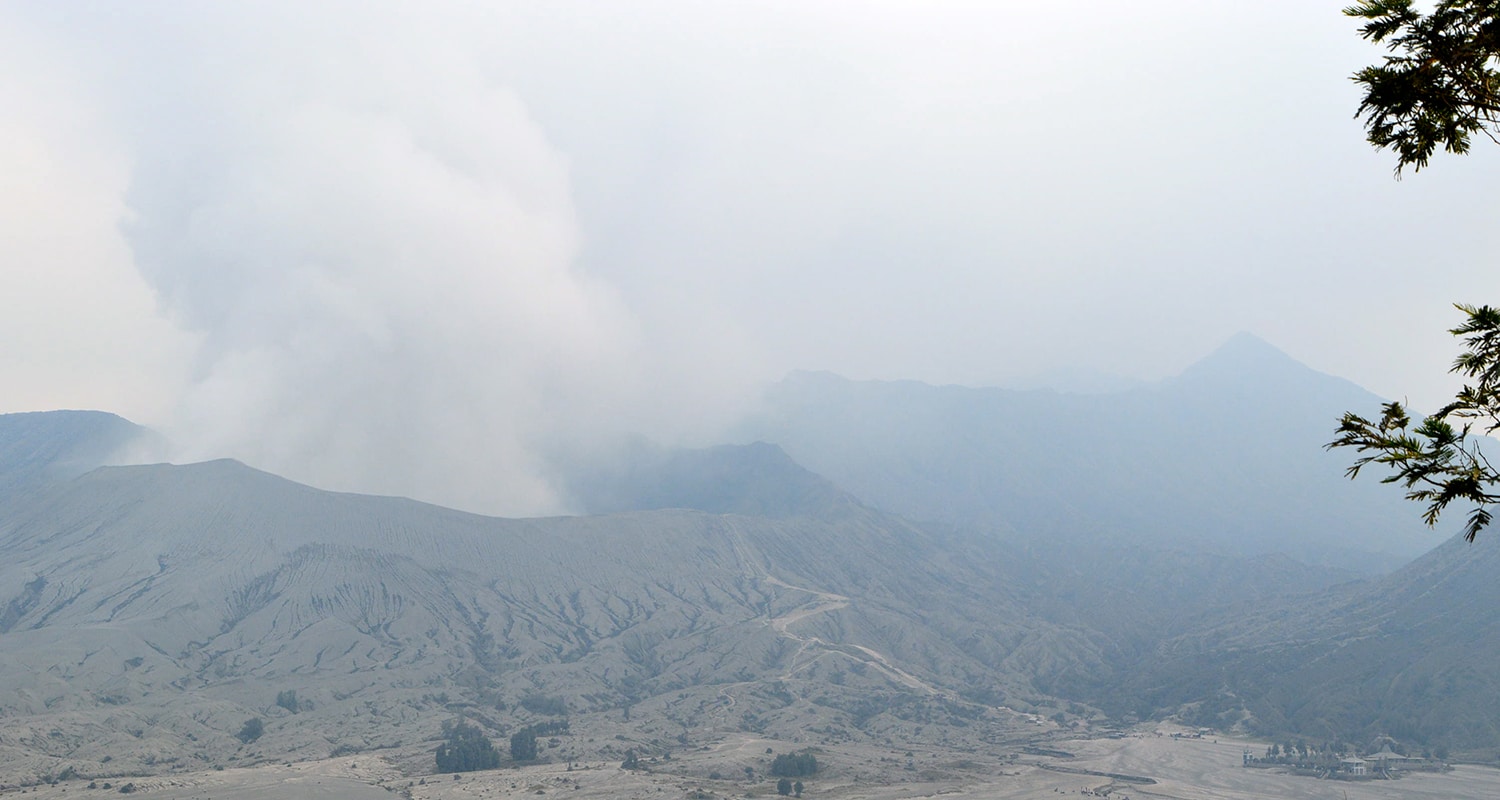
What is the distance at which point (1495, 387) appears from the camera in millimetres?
14562

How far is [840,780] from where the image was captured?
484 ft

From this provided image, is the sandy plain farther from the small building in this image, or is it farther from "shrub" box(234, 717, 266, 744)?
"shrub" box(234, 717, 266, 744)

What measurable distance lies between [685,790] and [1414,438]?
132m

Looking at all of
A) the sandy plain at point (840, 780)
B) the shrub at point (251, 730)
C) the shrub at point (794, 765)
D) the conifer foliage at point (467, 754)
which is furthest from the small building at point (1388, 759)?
the shrub at point (251, 730)

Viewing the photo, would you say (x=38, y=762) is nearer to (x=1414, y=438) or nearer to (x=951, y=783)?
(x=951, y=783)

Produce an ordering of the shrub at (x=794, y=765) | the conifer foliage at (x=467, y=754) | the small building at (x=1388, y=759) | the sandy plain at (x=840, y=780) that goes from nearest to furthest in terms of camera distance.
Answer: the sandy plain at (x=840, y=780)
the shrub at (x=794, y=765)
the conifer foliage at (x=467, y=754)
the small building at (x=1388, y=759)

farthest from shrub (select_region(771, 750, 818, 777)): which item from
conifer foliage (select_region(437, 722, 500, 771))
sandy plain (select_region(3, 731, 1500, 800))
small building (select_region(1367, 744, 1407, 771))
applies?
small building (select_region(1367, 744, 1407, 771))

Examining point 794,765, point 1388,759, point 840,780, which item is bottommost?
point 840,780

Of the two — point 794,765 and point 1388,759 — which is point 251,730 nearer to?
point 794,765

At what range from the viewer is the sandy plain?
131625 mm

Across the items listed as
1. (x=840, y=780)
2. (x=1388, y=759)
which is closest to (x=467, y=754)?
(x=840, y=780)

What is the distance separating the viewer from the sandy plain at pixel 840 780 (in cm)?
13162

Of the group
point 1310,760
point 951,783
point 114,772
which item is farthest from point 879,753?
point 114,772

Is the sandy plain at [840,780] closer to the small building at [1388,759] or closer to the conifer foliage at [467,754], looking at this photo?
the conifer foliage at [467,754]
